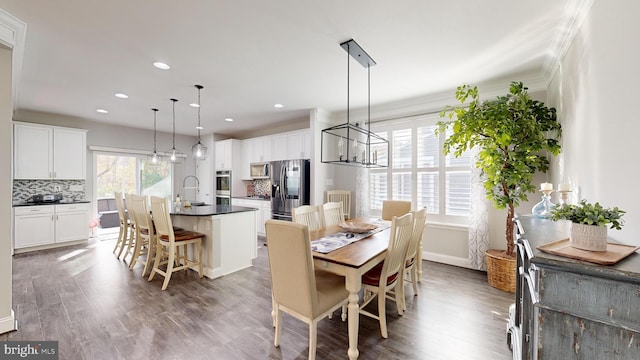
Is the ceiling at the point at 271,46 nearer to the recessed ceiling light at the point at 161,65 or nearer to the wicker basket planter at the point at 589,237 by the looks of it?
the recessed ceiling light at the point at 161,65

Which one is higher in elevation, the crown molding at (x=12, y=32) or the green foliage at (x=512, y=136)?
the crown molding at (x=12, y=32)

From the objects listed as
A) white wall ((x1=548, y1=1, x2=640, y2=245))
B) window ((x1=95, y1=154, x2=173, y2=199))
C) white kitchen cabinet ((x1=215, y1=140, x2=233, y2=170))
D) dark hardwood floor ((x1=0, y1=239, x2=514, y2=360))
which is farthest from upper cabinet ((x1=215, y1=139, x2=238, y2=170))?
white wall ((x1=548, y1=1, x2=640, y2=245))

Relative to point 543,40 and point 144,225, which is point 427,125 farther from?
point 144,225

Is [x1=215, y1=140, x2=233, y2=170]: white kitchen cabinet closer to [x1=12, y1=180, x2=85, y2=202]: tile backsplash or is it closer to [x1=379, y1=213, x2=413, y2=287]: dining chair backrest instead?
[x1=12, y1=180, x2=85, y2=202]: tile backsplash

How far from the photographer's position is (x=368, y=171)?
4738 mm

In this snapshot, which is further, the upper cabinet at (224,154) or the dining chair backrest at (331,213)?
the upper cabinet at (224,154)

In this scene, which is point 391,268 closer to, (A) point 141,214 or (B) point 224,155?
(A) point 141,214

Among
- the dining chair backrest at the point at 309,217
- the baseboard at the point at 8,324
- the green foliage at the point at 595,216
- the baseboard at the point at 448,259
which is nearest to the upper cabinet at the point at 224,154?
the dining chair backrest at the point at 309,217

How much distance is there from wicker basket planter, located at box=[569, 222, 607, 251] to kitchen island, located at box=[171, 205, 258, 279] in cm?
341

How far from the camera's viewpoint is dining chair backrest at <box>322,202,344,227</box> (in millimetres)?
3343

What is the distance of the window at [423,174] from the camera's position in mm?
3979

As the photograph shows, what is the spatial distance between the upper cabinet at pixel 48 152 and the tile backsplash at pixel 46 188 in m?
0.34

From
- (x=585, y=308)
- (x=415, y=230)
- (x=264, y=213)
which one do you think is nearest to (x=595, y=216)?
(x=585, y=308)

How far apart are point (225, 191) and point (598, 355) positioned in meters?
6.79
